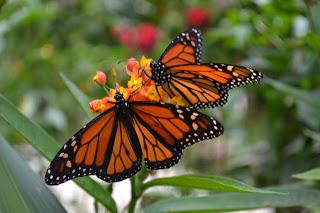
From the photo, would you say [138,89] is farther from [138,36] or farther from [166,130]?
[138,36]

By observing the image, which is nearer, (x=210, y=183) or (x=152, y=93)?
(x=210, y=183)

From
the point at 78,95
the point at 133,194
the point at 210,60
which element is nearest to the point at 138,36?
the point at 210,60

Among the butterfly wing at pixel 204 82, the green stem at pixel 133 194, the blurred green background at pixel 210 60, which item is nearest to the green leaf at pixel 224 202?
the green stem at pixel 133 194

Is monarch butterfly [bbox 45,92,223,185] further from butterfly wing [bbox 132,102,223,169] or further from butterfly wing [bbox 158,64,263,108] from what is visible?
butterfly wing [bbox 158,64,263,108]

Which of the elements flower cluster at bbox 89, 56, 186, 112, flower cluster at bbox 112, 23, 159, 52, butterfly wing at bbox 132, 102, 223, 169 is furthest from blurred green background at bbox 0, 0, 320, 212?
butterfly wing at bbox 132, 102, 223, 169

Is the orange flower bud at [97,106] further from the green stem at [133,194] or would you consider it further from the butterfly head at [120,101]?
the green stem at [133,194]
